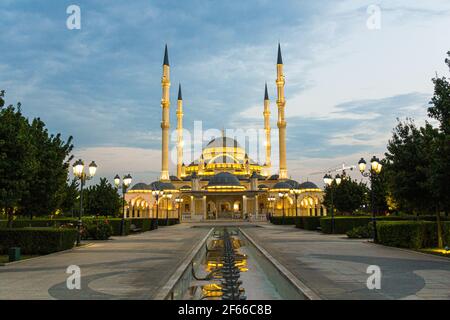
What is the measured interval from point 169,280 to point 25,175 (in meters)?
9.70

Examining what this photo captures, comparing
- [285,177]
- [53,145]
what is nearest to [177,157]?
[285,177]

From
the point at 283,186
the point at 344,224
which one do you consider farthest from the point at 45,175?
the point at 283,186

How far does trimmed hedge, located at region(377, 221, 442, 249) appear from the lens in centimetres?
1877

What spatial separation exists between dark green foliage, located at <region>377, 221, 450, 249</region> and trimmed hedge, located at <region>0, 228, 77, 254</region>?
15.2m

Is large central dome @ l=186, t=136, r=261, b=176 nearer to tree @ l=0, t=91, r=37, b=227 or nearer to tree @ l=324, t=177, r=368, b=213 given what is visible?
tree @ l=324, t=177, r=368, b=213

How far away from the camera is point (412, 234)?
18781 mm

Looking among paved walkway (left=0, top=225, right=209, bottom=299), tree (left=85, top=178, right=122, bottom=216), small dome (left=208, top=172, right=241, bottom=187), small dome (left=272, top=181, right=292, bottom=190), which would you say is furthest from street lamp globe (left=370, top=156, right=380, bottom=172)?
small dome (left=272, top=181, right=292, bottom=190)

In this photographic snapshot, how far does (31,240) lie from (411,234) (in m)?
16.6

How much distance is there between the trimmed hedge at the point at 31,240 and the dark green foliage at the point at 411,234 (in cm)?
1518

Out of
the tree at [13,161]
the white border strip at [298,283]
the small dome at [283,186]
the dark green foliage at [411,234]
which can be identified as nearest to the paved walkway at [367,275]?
the white border strip at [298,283]

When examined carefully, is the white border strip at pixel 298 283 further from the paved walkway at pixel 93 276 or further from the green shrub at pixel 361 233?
the green shrub at pixel 361 233
